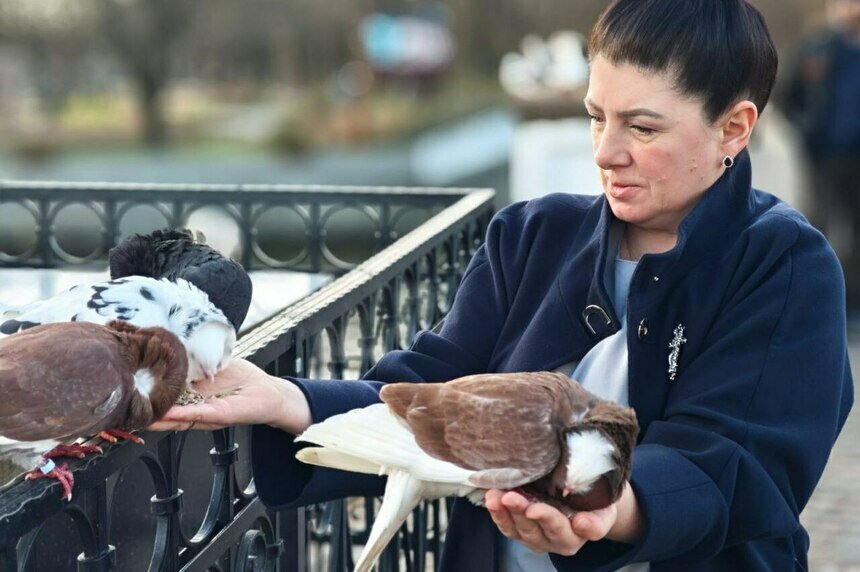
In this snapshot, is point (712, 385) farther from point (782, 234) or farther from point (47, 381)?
point (47, 381)

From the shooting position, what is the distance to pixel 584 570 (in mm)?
2025

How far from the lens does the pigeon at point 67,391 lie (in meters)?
1.82

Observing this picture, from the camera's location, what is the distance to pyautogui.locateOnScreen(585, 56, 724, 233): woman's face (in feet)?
7.00

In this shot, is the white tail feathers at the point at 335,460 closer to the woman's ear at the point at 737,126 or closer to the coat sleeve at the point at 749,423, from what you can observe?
the coat sleeve at the point at 749,423

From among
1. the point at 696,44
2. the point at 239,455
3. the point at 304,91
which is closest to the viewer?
the point at 696,44

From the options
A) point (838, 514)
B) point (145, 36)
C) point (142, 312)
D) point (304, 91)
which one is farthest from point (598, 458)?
point (304, 91)

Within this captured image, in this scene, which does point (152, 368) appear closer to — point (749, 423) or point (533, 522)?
point (533, 522)

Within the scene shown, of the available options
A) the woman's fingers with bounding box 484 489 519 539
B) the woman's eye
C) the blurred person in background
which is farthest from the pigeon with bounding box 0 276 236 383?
the blurred person in background

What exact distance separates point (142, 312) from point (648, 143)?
1.05 meters

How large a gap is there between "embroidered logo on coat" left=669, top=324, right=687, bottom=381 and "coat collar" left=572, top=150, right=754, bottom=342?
8 cm

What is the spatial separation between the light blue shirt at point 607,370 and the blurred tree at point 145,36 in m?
31.6

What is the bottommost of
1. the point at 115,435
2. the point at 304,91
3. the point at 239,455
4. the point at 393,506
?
the point at 304,91

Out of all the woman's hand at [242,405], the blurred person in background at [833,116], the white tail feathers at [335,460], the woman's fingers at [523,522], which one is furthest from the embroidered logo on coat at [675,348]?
the blurred person in background at [833,116]

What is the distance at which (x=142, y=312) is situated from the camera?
7.95 ft
